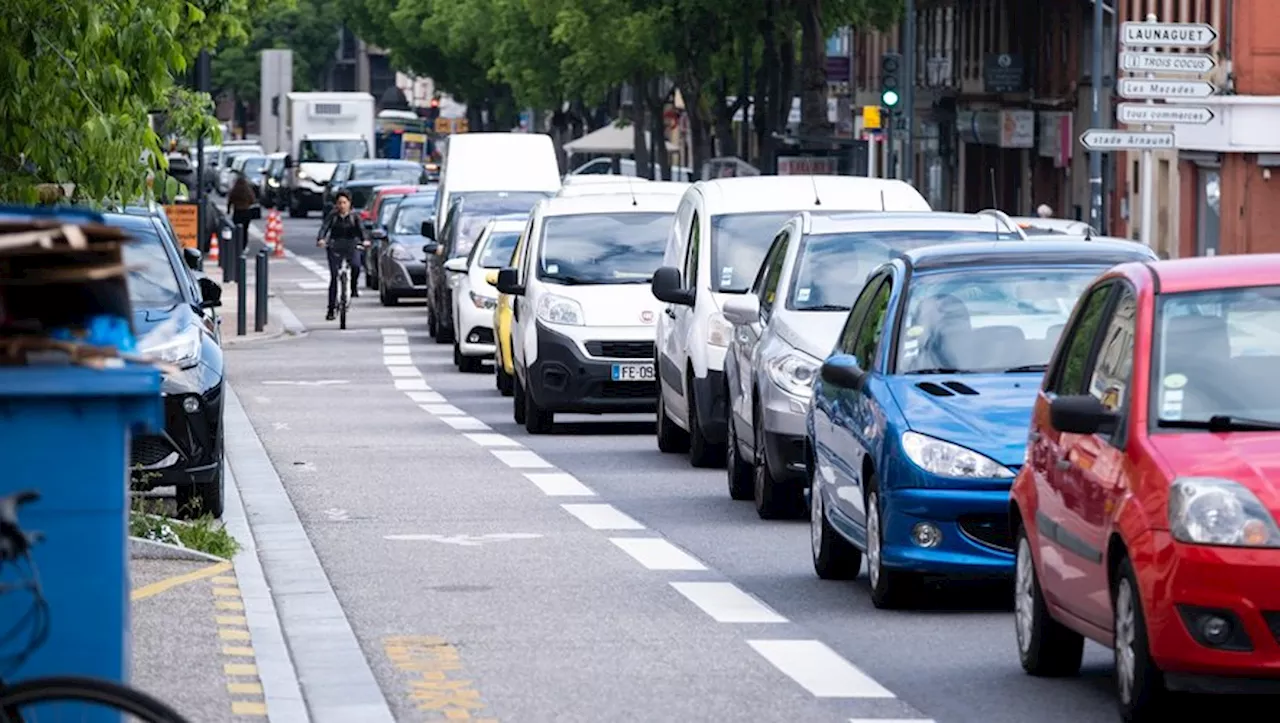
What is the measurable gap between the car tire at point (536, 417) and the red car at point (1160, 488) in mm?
13601

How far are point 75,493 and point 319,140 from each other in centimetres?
9306

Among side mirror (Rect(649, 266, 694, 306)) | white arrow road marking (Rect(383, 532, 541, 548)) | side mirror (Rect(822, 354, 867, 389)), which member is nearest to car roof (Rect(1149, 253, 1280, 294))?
side mirror (Rect(822, 354, 867, 389))

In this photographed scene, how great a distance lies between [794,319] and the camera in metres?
18.0

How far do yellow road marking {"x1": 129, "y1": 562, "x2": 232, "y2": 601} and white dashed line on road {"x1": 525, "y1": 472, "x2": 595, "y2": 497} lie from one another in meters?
5.18

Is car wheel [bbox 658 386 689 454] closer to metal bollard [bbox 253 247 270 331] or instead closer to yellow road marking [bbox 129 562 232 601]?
yellow road marking [bbox 129 562 232 601]

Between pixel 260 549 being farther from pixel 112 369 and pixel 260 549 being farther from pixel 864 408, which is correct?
pixel 112 369

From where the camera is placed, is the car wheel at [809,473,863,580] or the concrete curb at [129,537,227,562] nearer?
the concrete curb at [129,537,227,562]

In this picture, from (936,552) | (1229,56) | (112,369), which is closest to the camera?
(112,369)

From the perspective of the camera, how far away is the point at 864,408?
13680mm

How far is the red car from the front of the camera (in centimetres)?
931

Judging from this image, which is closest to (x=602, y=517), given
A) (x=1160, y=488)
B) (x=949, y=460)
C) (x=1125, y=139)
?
(x=949, y=460)

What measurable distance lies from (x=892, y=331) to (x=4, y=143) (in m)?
3.74

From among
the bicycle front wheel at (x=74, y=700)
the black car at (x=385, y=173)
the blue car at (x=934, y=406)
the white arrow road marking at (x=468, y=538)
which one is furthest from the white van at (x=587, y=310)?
the black car at (x=385, y=173)

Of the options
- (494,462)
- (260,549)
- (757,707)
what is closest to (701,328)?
(494,462)
